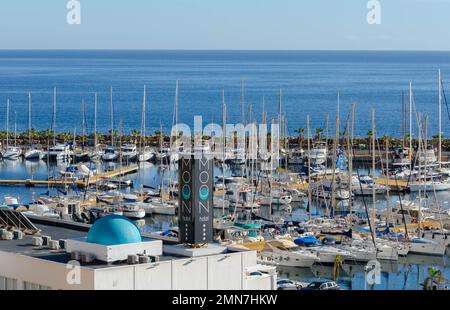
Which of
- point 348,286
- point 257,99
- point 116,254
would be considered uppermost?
point 257,99

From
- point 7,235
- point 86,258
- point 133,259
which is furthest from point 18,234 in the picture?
point 133,259

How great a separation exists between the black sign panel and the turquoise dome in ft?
4.95

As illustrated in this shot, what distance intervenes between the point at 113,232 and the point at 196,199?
2410mm

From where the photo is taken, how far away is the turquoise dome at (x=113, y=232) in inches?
1099

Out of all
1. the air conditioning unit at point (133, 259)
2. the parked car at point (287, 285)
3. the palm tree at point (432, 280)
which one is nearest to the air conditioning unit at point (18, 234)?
the air conditioning unit at point (133, 259)

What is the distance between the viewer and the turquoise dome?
27.9 meters

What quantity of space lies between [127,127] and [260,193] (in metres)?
68.5

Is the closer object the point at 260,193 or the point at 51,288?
the point at 51,288

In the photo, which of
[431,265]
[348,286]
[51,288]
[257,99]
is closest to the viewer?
[51,288]

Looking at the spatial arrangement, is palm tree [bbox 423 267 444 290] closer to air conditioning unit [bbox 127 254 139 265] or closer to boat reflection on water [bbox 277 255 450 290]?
boat reflection on water [bbox 277 255 450 290]
